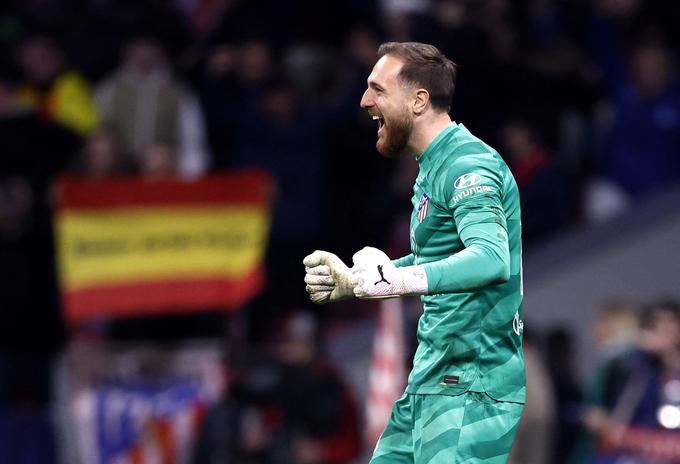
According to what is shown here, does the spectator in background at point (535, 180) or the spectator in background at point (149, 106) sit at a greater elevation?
the spectator in background at point (149, 106)

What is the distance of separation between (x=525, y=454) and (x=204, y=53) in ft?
14.5

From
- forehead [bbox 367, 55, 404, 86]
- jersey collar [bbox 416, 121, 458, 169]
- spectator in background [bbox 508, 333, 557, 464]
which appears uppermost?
forehead [bbox 367, 55, 404, 86]

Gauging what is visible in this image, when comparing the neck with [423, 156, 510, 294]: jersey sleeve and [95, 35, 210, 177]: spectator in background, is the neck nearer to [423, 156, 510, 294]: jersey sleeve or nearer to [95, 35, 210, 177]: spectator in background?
[423, 156, 510, 294]: jersey sleeve

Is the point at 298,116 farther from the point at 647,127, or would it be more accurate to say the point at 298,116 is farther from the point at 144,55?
the point at 647,127

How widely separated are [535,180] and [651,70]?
57.5 inches

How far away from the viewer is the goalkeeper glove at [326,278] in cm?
466

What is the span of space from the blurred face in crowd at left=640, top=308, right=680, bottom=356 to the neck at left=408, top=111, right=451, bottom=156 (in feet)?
14.9

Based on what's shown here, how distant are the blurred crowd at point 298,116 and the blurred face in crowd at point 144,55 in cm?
2

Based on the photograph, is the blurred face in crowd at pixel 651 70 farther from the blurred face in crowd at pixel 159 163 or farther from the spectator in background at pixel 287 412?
the blurred face in crowd at pixel 159 163

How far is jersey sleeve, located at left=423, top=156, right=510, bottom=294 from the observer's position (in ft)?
15.1

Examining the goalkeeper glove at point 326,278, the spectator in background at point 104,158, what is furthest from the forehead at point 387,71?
the spectator in background at point 104,158

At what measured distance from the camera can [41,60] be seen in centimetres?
1200

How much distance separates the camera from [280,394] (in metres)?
11.3

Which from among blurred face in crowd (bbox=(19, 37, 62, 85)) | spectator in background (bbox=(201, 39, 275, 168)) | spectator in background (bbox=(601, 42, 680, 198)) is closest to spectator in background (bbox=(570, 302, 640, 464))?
spectator in background (bbox=(601, 42, 680, 198))
